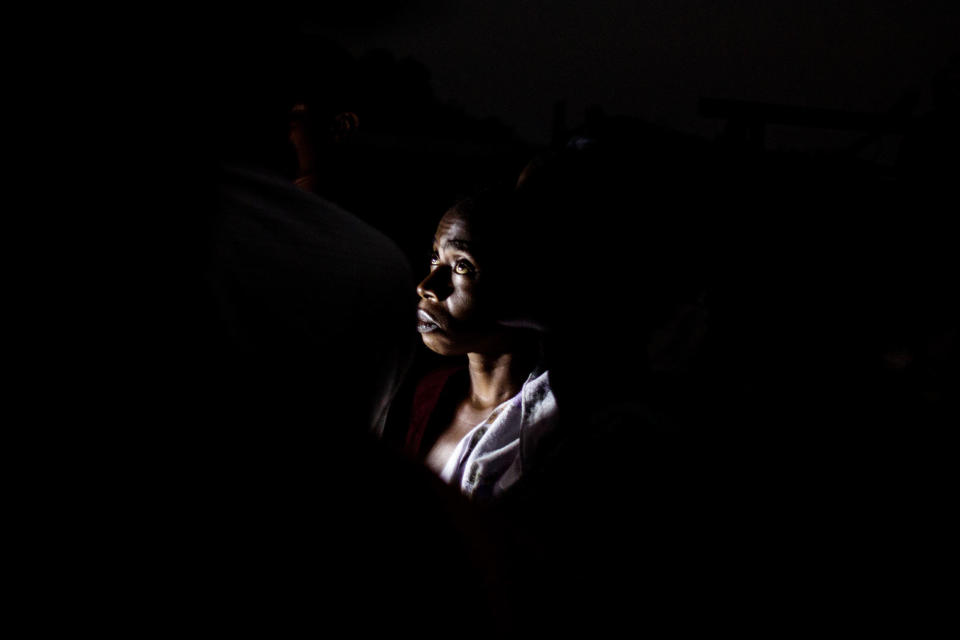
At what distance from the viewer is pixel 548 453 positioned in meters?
1.28

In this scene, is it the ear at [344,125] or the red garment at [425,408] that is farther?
the ear at [344,125]

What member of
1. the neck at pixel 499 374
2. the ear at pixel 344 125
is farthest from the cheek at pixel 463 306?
the ear at pixel 344 125

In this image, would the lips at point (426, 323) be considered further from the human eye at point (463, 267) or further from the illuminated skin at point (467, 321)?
the human eye at point (463, 267)

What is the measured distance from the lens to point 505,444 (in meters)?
1.42

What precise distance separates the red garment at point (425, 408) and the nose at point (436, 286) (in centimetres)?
42

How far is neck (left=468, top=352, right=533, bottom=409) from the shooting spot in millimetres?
1617

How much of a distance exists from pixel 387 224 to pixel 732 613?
2.64 meters

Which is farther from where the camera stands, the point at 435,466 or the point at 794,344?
the point at 794,344

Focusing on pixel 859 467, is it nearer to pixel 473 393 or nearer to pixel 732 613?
pixel 732 613

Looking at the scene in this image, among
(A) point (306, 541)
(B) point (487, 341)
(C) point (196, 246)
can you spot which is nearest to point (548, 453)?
(B) point (487, 341)

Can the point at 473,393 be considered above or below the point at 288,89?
below

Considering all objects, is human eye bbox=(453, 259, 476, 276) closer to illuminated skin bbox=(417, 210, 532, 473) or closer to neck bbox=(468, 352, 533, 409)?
illuminated skin bbox=(417, 210, 532, 473)

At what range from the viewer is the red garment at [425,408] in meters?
1.74

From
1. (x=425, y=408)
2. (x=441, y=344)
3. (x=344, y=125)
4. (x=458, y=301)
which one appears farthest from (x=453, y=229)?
(x=344, y=125)
